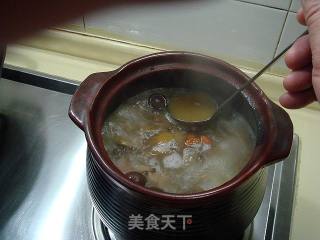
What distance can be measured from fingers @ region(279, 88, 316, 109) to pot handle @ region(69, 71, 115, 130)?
300mm

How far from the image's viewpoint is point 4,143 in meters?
0.85

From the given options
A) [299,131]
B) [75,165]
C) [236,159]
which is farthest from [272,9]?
[75,165]

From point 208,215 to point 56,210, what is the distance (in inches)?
12.7

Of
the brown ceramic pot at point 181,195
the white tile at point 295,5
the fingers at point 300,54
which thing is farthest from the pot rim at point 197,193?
the white tile at point 295,5

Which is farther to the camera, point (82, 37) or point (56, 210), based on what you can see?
point (82, 37)

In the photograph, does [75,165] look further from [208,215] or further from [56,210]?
[208,215]

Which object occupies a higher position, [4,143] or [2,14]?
[2,14]

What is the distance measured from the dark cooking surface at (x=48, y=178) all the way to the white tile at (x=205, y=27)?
220mm

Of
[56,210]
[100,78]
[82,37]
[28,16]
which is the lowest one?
[56,210]

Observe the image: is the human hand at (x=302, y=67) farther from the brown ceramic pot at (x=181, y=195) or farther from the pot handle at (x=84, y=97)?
the pot handle at (x=84, y=97)

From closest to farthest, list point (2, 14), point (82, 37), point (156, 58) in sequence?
point (2, 14) < point (156, 58) < point (82, 37)

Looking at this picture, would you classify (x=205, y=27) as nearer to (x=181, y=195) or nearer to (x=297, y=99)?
(x=297, y=99)

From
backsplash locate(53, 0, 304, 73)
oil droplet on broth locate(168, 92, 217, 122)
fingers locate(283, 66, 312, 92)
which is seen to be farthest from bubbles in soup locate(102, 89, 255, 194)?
backsplash locate(53, 0, 304, 73)

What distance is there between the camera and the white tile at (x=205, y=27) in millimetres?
902
